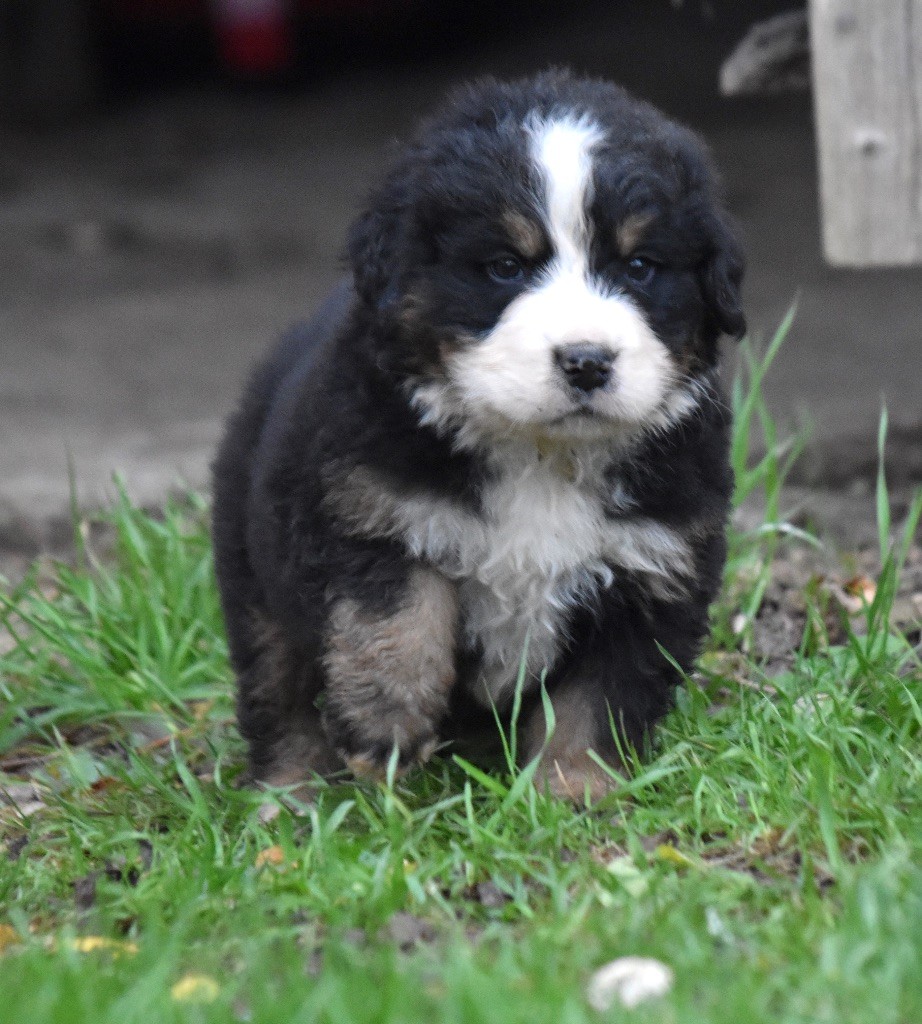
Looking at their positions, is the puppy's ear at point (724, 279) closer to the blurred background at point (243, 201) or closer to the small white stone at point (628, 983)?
the blurred background at point (243, 201)

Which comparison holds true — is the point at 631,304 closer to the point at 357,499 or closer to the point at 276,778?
the point at 357,499

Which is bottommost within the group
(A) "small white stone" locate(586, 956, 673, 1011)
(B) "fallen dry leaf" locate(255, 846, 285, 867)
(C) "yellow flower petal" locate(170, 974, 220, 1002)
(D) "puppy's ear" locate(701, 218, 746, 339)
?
(B) "fallen dry leaf" locate(255, 846, 285, 867)

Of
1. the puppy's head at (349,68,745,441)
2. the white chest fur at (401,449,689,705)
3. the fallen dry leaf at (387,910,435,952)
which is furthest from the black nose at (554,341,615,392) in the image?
the fallen dry leaf at (387,910,435,952)

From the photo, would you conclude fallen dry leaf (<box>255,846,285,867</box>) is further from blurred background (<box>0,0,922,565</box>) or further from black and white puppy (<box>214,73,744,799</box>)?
blurred background (<box>0,0,922,565</box>)

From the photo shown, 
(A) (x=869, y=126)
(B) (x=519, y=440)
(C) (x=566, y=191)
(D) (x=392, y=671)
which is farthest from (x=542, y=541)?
(A) (x=869, y=126)

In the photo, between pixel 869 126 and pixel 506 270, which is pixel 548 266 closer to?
pixel 506 270

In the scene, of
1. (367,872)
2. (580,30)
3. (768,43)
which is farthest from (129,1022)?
(580,30)
